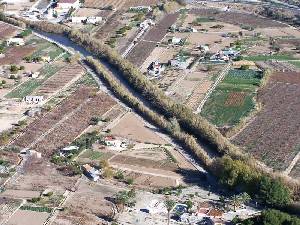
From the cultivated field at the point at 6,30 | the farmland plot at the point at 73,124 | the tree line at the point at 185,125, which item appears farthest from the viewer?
the cultivated field at the point at 6,30

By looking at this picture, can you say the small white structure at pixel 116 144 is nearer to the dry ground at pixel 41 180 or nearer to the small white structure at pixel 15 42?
the dry ground at pixel 41 180

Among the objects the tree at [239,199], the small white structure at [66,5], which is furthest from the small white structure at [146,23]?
the tree at [239,199]

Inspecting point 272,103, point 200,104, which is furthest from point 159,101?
point 272,103

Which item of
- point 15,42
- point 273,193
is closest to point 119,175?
point 273,193

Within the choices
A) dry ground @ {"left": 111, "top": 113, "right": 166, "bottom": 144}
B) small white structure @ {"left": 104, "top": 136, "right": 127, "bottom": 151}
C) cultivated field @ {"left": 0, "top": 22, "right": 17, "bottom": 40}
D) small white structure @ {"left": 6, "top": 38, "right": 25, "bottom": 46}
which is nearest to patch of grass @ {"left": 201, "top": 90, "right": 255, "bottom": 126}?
dry ground @ {"left": 111, "top": 113, "right": 166, "bottom": 144}

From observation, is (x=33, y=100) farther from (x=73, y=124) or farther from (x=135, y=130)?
(x=135, y=130)

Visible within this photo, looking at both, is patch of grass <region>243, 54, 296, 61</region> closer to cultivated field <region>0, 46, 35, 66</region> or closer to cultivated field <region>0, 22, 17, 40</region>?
cultivated field <region>0, 46, 35, 66</region>
